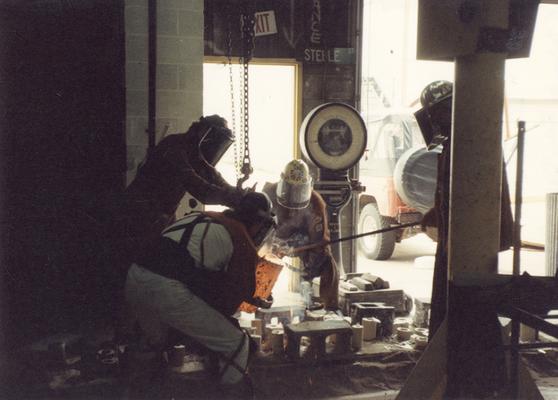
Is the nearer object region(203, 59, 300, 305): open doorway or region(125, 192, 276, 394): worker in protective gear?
region(125, 192, 276, 394): worker in protective gear

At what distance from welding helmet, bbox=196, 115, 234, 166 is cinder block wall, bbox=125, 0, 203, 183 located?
63cm

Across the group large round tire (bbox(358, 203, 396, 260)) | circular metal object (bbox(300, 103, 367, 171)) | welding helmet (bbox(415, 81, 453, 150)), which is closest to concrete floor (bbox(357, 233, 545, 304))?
large round tire (bbox(358, 203, 396, 260))

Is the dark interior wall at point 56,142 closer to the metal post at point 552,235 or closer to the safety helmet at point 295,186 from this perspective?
the safety helmet at point 295,186

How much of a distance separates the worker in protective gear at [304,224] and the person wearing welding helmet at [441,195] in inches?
62.2

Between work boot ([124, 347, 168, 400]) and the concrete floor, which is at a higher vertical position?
work boot ([124, 347, 168, 400])

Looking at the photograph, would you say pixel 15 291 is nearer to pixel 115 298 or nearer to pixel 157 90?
pixel 115 298

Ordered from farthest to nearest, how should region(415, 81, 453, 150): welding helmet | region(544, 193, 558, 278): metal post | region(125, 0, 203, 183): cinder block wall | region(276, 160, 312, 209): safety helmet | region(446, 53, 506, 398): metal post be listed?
1. region(544, 193, 558, 278): metal post
2. region(276, 160, 312, 209): safety helmet
3. region(125, 0, 203, 183): cinder block wall
4. region(415, 81, 453, 150): welding helmet
5. region(446, 53, 506, 398): metal post

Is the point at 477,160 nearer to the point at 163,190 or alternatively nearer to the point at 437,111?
the point at 437,111

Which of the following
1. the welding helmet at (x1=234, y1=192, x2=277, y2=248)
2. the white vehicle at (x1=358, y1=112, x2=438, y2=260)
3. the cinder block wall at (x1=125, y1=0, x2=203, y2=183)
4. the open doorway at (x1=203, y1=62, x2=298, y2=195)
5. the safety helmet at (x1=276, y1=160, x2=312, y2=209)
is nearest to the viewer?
the welding helmet at (x1=234, y1=192, x2=277, y2=248)

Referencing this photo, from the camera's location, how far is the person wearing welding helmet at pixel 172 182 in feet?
18.2

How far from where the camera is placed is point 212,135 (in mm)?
5840

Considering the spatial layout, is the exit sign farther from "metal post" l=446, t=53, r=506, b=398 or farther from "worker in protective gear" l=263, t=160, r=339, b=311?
"metal post" l=446, t=53, r=506, b=398

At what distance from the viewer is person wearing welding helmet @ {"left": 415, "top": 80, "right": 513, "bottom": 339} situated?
5305 millimetres

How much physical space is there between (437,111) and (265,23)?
3.70 metres
